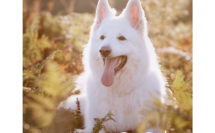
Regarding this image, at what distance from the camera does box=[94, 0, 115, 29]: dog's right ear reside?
400 centimetres

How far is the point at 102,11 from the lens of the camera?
4.05m

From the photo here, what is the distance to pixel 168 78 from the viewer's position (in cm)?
452

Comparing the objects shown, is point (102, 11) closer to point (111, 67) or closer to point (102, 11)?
point (102, 11)

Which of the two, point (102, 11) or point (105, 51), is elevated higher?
point (102, 11)

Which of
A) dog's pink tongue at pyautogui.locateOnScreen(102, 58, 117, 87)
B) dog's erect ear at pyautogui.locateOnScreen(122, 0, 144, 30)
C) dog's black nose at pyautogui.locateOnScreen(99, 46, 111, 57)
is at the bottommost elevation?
dog's pink tongue at pyautogui.locateOnScreen(102, 58, 117, 87)

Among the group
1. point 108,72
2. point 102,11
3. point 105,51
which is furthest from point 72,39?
point 105,51

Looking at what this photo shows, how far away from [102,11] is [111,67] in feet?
2.85

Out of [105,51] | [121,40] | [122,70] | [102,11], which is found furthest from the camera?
[102,11]

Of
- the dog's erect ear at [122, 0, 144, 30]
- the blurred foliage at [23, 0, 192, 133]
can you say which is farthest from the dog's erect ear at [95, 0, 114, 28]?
the blurred foliage at [23, 0, 192, 133]

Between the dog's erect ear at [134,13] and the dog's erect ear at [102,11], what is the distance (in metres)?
0.22

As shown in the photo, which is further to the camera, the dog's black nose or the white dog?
the white dog

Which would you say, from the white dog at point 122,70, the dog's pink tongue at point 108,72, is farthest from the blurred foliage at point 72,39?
the dog's pink tongue at point 108,72

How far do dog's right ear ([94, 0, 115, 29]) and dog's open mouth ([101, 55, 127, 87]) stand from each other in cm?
64

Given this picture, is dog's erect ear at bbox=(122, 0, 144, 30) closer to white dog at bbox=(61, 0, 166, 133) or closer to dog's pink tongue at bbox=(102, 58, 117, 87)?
white dog at bbox=(61, 0, 166, 133)
